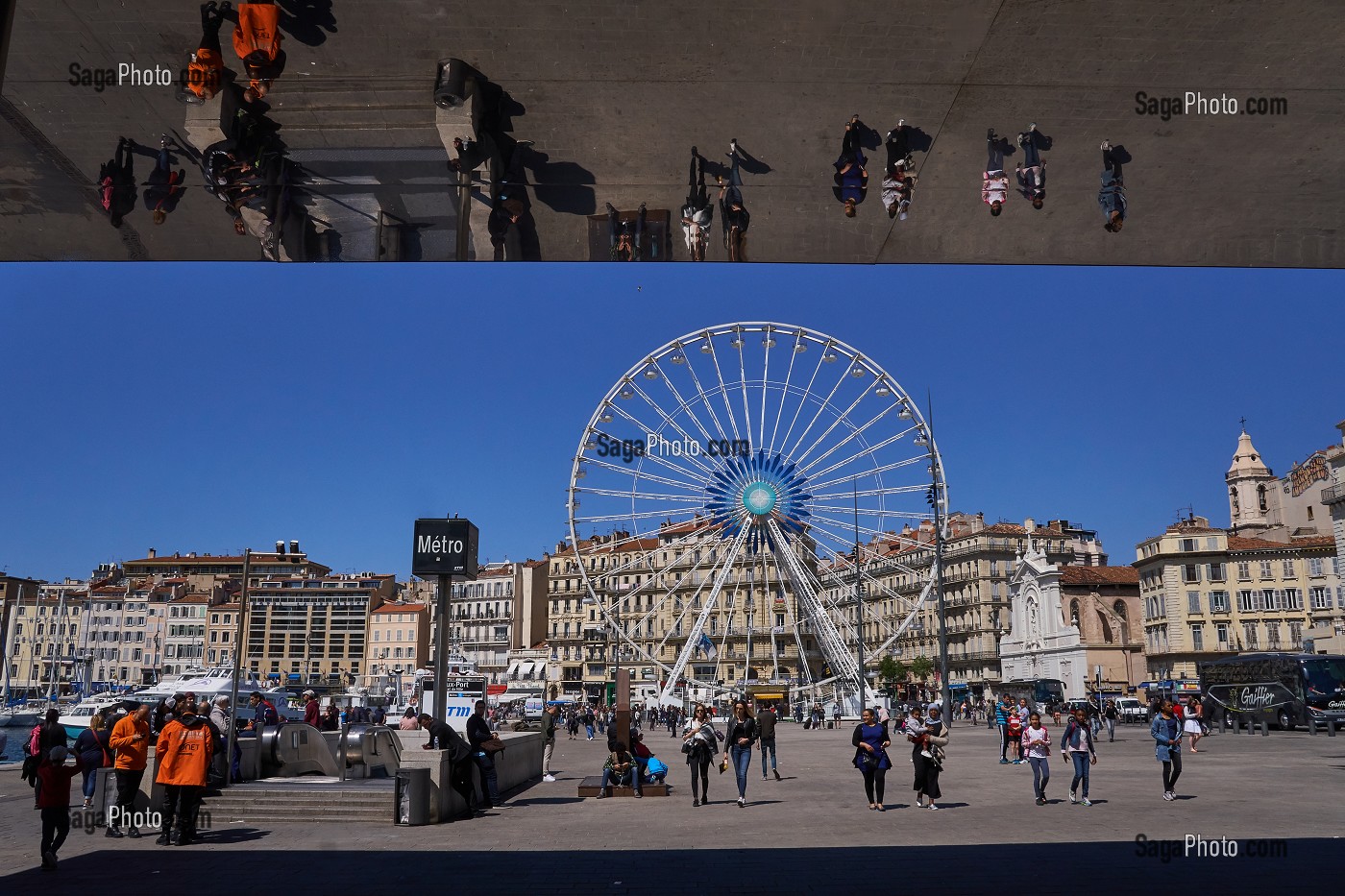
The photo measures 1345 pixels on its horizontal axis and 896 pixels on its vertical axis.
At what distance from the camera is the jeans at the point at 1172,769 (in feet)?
56.4

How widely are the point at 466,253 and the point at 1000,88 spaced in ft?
9.96

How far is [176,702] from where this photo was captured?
13852 millimetres

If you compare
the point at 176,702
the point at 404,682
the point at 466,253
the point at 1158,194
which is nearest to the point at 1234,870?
the point at 1158,194

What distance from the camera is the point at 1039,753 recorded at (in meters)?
17.2

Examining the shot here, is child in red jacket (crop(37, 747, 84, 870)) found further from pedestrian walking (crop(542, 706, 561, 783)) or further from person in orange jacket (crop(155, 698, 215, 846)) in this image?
pedestrian walking (crop(542, 706, 561, 783))

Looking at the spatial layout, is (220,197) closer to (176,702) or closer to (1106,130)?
(1106,130)

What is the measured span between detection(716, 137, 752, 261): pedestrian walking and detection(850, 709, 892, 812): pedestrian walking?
37.1ft

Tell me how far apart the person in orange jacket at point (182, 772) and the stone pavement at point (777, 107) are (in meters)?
8.03

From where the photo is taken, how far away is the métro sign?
1797cm

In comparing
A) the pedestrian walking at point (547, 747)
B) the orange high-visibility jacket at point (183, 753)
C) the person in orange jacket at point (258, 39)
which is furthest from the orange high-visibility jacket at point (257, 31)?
the pedestrian walking at point (547, 747)

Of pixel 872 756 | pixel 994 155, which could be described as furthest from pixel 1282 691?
pixel 994 155

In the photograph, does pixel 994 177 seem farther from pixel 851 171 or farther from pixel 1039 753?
pixel 1039 753

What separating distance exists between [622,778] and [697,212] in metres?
15.5

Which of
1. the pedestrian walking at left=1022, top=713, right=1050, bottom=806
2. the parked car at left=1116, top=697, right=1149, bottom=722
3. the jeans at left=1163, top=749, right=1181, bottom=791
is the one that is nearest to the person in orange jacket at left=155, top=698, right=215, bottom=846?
the pedestrian walking at left=1022, top=713, right=1050, bottom=806
